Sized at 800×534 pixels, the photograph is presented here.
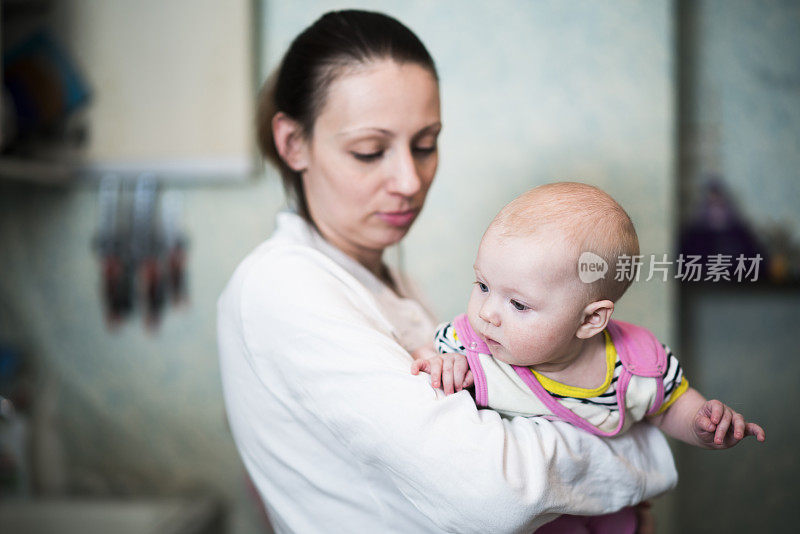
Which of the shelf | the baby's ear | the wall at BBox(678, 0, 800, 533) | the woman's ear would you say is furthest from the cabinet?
the baby's ear

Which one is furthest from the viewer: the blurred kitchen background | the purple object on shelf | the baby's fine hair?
the purple object on shelf

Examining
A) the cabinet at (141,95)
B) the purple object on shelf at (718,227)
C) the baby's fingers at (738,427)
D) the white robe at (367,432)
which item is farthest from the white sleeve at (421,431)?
the cabinet at (141,95)

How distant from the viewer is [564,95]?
678 millimetres

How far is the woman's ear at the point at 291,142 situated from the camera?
2.06 ft

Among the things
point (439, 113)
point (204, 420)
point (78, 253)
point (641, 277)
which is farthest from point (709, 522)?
point (78, 253)

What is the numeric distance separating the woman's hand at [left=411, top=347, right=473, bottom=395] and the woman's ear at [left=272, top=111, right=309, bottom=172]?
254mm

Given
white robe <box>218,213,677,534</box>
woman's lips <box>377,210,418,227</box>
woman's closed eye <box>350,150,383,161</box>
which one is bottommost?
white robe <box>218,213,677,534</box>

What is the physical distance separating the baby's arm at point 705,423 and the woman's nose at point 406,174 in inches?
11.8

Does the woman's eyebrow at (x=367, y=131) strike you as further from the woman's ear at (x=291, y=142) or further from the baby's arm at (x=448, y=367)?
the baby's arm at (x=448, y=367)

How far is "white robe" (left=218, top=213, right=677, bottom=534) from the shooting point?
1.55 feet

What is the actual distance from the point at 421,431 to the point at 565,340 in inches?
5.2

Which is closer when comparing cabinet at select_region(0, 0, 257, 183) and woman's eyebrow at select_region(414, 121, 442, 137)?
woman's eyebrow at select_region(414, 121, 442, 137)

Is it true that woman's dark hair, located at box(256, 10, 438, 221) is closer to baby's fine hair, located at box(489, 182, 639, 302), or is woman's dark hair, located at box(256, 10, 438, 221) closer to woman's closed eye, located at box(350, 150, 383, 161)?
woman's closed eye, located at box(350, 150, 383, 161)

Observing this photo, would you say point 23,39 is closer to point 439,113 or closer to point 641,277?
point 439,113
